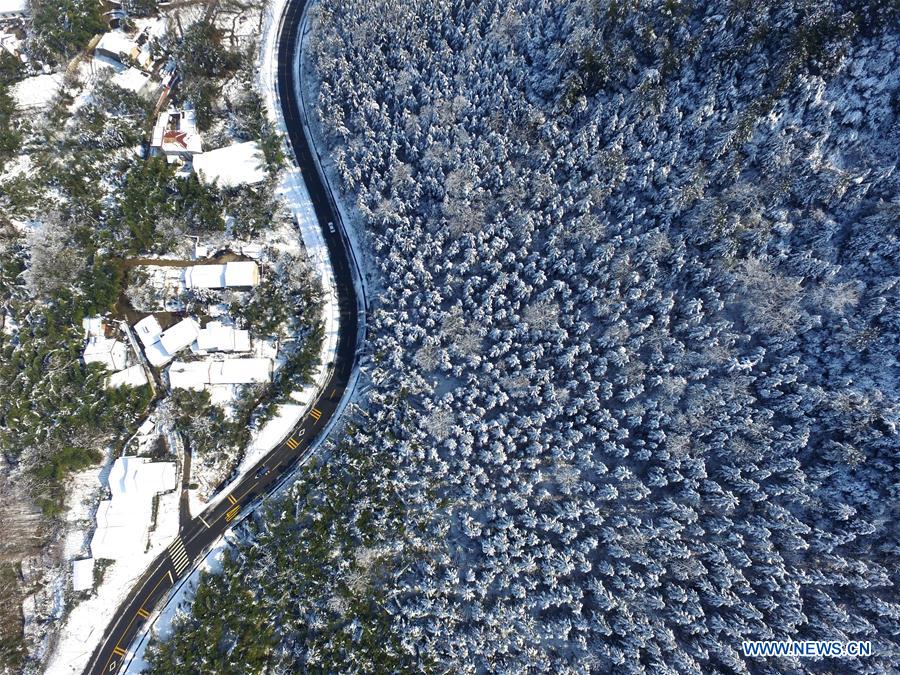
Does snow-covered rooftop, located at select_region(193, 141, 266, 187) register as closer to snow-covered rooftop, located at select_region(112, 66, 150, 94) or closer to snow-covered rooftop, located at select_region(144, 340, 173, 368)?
snow-covered rooftop, located at select_region(112, 66, 150, 94)

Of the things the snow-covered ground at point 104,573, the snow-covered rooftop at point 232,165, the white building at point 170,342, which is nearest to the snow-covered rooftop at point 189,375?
the white building at point 170,342

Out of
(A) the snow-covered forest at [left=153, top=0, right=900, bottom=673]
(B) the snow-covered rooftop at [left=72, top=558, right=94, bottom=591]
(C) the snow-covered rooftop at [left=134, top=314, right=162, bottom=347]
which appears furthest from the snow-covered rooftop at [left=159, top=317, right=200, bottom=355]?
(B) the snow-covered rooftop at [left=72, top=558, right=94, bottom=591]

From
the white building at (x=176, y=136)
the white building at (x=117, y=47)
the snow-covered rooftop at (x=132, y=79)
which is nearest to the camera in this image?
the white building at (x=176, y=136)

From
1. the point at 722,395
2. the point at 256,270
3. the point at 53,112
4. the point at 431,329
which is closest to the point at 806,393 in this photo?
the point at 722,395

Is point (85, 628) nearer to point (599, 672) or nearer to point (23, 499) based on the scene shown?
point (23, 499)

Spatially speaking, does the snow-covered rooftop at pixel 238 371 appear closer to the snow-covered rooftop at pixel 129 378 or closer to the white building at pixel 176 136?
the snow-covered rooftop at pixel 129 378

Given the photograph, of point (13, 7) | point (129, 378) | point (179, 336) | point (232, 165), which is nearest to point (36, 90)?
point (13, 7)

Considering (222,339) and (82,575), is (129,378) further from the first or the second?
(82,575)
